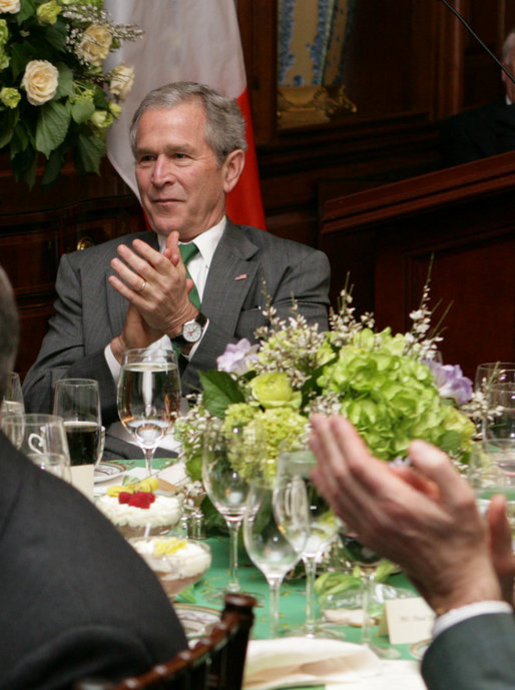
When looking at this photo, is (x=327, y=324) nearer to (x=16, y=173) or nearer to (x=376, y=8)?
(x=16, y=173)

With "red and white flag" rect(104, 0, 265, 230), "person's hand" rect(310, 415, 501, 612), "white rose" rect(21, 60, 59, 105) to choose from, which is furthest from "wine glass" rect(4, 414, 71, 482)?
"red and white flag" rect(104, 0, 265, 230)

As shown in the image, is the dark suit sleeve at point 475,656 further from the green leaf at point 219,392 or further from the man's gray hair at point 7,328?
the green leaf at point 219,392

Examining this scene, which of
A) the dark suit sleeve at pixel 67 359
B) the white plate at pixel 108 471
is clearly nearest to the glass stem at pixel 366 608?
the white plate at pixel 108 471

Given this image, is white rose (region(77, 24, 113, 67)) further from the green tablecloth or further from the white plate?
the green tablecloth

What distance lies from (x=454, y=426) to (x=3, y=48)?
1.50 meters

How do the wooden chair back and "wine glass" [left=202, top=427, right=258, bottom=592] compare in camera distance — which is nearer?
the wooden chair back

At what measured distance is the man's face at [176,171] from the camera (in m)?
3.12

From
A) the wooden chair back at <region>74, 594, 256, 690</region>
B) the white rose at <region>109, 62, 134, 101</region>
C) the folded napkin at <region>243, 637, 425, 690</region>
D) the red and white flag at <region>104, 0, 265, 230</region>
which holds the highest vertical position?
the red and white flag at <region>104, 0, 265, 230</region>

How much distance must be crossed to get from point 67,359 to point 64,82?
70 cm

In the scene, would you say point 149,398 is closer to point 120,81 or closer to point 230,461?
point 230,461

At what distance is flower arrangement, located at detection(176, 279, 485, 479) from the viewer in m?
1.63

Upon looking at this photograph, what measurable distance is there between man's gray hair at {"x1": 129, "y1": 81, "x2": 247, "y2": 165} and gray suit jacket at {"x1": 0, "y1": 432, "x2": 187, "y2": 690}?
2.31 metres

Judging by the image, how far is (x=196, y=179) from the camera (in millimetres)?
3150

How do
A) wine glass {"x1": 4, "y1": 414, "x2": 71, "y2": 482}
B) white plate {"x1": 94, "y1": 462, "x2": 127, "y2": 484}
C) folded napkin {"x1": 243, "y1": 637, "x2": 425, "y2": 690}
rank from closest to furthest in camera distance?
folded napkin {"x1": 243, "y1": 637, "x2": 425, "y2": 690} < wine glass {"x1": 4, "y1": 414, "x2": 71, "y2": 482} < white plate {"x1": 94, "y1": 462, "x2": 127, "y2": 484}
